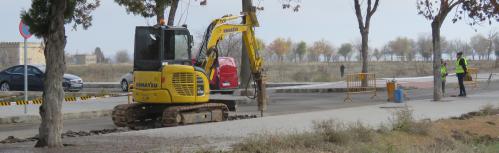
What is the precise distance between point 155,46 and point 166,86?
3.72 feet

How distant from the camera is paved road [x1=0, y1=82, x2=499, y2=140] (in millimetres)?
18398

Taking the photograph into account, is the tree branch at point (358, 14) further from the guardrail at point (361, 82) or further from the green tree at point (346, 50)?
the green tree at point (346, 50)

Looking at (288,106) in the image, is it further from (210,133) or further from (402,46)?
(402,46)

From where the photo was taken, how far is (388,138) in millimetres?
15023

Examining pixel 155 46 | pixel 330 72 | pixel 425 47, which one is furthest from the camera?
pixel 425 47

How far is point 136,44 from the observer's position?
1848cm

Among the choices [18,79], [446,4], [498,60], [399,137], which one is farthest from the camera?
[498,60]

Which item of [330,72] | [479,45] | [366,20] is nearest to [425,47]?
[479,45]

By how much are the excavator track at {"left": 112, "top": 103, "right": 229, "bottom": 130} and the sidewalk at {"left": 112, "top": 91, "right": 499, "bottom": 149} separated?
76cm

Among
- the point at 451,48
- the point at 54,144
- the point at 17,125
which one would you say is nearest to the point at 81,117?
the point at 17,125

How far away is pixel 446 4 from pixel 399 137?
36.7ft

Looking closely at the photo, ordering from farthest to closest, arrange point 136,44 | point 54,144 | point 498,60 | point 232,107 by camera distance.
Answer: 1. point 498,60
2. point 232,107
3. point 136,44
4. point 54,144

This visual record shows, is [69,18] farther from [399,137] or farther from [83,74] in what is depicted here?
[83,74]

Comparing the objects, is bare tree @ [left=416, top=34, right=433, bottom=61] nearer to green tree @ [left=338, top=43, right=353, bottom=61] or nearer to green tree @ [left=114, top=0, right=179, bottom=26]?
green tree @ [left=338, top=43, right=353, bottom=61]
